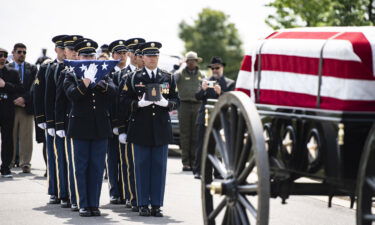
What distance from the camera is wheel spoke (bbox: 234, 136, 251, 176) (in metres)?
5.91

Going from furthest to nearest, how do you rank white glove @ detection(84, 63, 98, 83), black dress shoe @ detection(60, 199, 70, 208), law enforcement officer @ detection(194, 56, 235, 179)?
law enforcement officer @ detection(194, 56, 235, 179)
black dress shoe @ detection(60, 199, 70, 208)
white glove @ detection(84, 63, 98, 83)

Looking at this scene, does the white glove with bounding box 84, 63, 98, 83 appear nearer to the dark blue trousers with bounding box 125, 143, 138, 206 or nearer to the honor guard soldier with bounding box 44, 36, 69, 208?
the honor guard soldier with bounding box 44, 36, 69, 208

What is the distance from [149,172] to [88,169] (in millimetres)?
677

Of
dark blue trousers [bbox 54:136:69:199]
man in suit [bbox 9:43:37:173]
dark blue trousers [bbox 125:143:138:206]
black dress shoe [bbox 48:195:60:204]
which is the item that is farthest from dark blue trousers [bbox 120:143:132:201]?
man in suit [bbox 9:43:37:173]

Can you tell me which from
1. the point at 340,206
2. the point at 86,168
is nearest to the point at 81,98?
the point at 86,168

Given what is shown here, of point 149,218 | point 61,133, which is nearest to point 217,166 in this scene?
point 149,218

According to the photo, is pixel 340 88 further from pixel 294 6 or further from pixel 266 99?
pixel 294 6

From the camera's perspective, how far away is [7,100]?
1398 cm

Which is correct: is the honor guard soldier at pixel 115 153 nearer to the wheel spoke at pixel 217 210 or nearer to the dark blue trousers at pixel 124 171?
the dark blue trousers at pixel 124 171

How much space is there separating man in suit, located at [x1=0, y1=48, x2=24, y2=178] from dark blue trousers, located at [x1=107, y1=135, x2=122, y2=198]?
300 cm

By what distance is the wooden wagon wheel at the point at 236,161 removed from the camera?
18.2 ft

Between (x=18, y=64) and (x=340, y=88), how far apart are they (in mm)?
9597

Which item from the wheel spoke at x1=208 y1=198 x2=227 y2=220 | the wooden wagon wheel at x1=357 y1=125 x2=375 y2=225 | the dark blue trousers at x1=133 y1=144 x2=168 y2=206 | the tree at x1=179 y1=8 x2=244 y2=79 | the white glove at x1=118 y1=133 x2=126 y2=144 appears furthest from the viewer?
the tree at x1=179 y1=8 x2=244 y2=79

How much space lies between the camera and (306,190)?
6.59 metres
